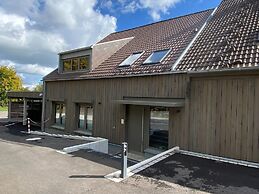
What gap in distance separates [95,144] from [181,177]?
5.26m

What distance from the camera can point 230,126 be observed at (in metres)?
8.59

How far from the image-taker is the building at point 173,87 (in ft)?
27.9

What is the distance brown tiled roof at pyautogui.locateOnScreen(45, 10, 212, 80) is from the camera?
38.3 feet

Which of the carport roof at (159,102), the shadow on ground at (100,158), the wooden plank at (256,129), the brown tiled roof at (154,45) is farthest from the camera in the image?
the brown tiled roof at (154,45)

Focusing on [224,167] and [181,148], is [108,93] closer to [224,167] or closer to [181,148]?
[181,148]

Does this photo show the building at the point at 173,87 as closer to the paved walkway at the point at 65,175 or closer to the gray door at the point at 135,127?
the gray door at the point at 135,127

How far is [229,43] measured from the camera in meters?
9.98

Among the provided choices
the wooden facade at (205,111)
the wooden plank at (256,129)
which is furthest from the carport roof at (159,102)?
the wooden plank at (256,129)

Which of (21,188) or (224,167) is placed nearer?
(21,188)

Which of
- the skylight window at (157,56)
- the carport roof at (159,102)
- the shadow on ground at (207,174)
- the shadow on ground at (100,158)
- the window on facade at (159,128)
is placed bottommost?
the shadow on ground at (100,158)

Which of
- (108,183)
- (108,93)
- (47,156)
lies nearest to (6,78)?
(108,93)

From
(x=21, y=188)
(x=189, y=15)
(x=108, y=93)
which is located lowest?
(x=21, y=188)

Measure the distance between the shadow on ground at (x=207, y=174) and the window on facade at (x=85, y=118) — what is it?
7.80 meters

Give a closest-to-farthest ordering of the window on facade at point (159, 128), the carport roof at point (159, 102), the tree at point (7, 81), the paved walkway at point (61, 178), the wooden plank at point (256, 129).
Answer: the paved walkway at point (61, 178), the wooden plank at point (256, 129), the carport roof at point (159, 102), the window on facade at point (159, 128), the tree at point (7, 81)
